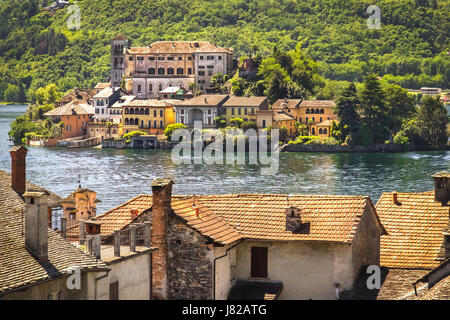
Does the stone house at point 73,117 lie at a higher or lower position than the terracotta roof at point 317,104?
lower

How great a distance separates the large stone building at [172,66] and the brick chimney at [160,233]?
126968 mm

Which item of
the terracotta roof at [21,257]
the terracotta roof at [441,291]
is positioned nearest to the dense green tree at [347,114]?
the terracotta roof at [441,291]

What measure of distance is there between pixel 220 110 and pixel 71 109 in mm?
25924

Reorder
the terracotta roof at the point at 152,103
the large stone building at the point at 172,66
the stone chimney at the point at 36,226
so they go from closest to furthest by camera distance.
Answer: the stone chimney at the point at 36,226
the terracotta roof at the point at 152,103
the large stone building at the point at 172,66

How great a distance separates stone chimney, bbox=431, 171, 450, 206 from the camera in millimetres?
29750

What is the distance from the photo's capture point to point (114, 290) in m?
20.2

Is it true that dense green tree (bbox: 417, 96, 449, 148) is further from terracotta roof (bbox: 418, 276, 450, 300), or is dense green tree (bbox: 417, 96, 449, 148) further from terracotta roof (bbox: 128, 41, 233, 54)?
terracotta roof (bbox: 418, 276, 450, 300)

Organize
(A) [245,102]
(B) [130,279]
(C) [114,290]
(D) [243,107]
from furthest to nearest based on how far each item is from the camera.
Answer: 1. (A) [245,102]
2. (D) [243,107]
3. (B) [130,279]
4. (C) [114,290]

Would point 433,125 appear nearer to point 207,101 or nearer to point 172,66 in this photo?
point 207,101

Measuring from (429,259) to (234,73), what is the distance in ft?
412

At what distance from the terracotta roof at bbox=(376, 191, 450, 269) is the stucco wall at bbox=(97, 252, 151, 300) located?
24.9 ft

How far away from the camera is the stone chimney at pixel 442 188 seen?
29.8 meters

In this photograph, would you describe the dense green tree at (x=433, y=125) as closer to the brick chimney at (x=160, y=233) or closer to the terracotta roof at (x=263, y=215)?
the terracotta roof at (x=263, y=215)

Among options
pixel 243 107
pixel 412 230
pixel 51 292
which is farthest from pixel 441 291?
pixel 243 107
